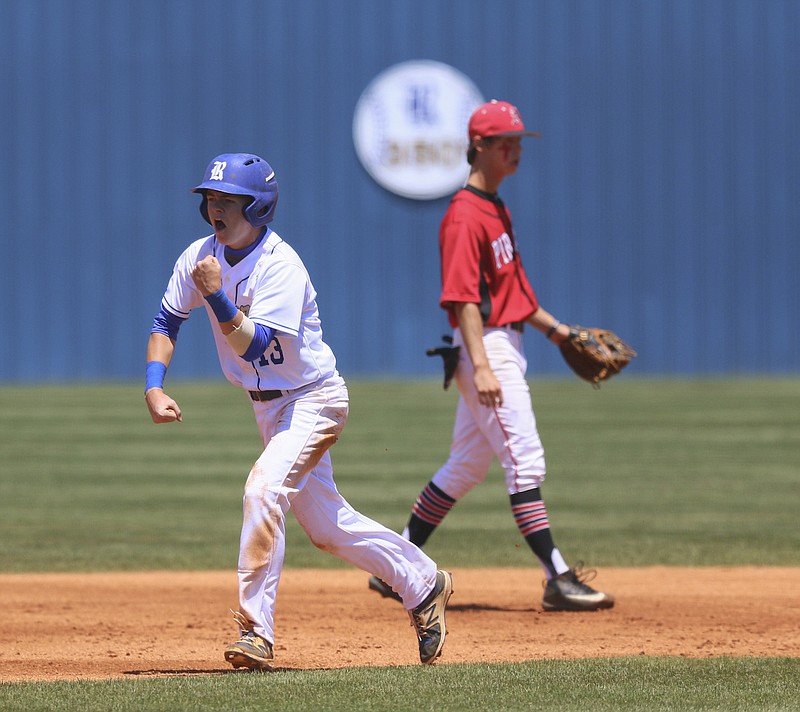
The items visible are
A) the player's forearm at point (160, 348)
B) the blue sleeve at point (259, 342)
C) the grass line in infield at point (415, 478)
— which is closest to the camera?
the blue sleeve at point (259, 342)

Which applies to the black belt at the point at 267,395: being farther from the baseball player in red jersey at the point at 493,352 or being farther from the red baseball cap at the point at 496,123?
the red baseball cap at the point at 496,123

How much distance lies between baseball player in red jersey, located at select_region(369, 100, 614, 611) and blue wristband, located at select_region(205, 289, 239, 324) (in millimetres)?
1643

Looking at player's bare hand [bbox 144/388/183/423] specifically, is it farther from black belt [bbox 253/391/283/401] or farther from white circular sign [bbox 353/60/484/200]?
white circular sign [bbox 353/60/484/200]

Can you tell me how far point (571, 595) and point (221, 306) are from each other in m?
2.35

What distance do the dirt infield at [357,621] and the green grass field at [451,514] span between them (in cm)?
36

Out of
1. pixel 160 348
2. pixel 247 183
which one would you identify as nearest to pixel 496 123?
pixel 247 183

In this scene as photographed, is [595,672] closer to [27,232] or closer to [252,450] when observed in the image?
[252,450]

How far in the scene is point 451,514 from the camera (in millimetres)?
8992

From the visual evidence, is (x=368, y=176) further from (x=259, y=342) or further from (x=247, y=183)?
(x=259, y=342)

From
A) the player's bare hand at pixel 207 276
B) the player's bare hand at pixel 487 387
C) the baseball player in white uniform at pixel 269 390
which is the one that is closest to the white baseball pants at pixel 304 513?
the baseball player in white uniform at pixel 269 390

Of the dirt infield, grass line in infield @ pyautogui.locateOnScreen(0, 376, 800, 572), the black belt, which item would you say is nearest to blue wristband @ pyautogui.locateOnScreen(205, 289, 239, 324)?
the black belt

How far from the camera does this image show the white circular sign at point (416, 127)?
17.7m

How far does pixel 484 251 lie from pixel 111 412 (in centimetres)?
1001

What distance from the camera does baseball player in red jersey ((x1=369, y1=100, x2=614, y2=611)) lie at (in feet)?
18.2
